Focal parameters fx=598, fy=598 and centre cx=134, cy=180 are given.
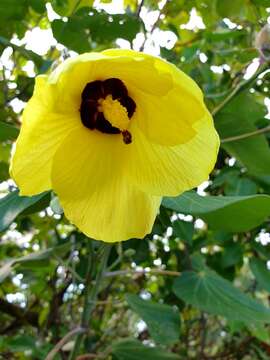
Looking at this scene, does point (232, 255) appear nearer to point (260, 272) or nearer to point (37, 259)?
point (260, 272)

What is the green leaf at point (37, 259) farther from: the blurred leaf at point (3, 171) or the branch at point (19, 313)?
the branch at point (19, 313)

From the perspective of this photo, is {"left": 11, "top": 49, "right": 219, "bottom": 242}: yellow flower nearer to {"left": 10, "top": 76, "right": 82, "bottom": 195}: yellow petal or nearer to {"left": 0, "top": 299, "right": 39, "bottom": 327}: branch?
{"left": 10, "top": 76, "right": 82, "bottom": 195}: yellow petal

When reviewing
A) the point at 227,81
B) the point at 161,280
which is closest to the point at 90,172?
the point at 227,81

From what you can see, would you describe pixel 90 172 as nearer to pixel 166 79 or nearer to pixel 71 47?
pixel 166 79

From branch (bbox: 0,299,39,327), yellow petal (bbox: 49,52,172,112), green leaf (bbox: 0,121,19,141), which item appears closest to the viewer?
yellow petal (bbox: 49,52,172,112)

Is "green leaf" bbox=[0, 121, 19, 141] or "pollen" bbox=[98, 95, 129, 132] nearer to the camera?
"pollen" bbox=[98, 95, 129, 132]

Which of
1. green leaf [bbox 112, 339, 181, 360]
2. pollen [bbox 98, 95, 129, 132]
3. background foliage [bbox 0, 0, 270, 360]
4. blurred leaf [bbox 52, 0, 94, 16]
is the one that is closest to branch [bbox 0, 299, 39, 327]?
background foliage [bbox 0, 0, 270, 360]

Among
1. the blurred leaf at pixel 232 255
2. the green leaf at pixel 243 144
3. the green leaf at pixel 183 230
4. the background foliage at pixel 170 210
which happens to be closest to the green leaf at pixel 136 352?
the background foliage at pixel 170 210
